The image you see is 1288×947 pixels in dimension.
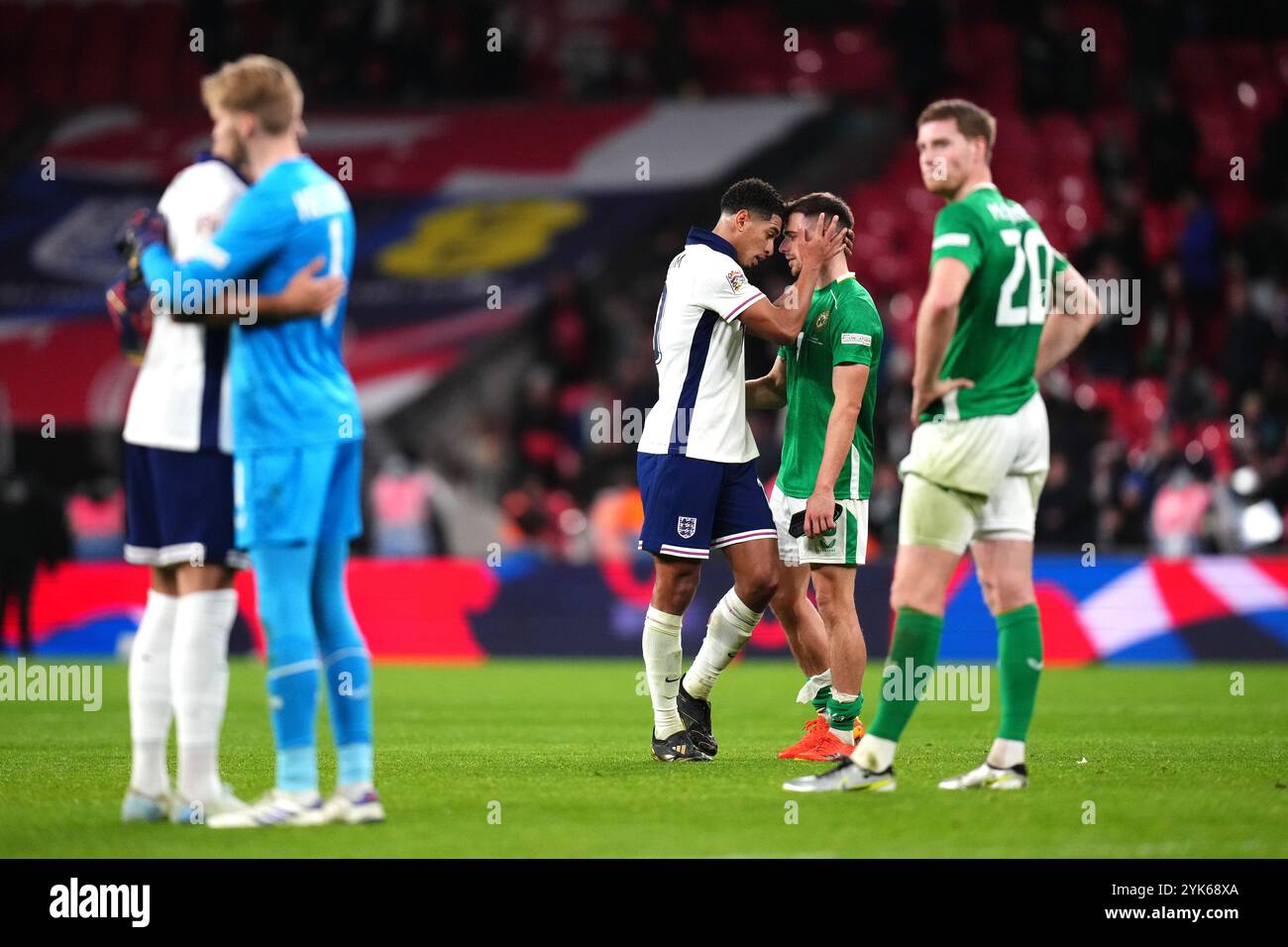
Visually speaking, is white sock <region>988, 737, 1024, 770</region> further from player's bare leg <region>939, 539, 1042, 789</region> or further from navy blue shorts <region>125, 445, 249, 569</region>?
navy blue shorts <region>125, 445, 249, 569</region>

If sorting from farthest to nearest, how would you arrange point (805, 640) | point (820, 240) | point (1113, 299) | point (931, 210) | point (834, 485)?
point (931, 210), point (1113, 299), point (805, 640), point (834, 485), point (820, 240)

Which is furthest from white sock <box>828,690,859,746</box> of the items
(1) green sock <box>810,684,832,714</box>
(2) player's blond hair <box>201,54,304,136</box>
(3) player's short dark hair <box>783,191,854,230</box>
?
(2) player's blond hair <box>201,54,304,136</box>

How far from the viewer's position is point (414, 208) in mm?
24625

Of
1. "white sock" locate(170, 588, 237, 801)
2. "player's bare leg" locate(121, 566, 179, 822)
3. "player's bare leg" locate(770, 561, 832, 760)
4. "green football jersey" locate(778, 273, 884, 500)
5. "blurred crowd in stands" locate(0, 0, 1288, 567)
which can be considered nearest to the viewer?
"white sock" locate(170, 588, 237, 801)

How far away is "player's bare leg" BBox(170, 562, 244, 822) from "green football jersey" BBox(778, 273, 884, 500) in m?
3.15

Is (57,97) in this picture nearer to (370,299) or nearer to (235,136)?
(370,299)

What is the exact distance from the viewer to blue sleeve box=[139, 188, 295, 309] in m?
5.96

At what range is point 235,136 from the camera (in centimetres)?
617

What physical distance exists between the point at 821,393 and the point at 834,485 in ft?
2.13

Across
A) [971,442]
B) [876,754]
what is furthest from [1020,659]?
[971,442]

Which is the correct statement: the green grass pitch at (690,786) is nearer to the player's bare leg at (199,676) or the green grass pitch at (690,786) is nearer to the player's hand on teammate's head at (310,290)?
the player's bare leg at (199,676)

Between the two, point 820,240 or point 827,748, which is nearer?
point 820,240

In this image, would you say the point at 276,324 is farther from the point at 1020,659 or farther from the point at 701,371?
the point at 1020,659

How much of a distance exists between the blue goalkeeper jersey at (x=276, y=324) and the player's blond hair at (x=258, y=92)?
16 cm
